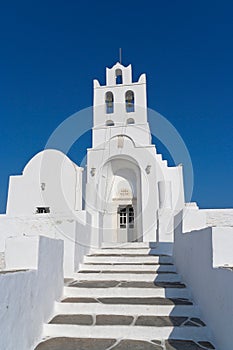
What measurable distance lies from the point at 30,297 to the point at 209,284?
7.42 feet

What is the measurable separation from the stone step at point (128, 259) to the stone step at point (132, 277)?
3.04ft

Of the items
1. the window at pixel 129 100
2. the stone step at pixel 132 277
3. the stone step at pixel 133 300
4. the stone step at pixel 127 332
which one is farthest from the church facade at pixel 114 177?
the stone step at pixel 127 332

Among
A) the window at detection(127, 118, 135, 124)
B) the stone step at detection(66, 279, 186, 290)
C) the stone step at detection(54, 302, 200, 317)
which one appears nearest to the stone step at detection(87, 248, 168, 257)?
the stone step at detection(66, 279, 186, 290)

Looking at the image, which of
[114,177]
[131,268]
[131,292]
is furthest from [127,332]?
[114,177]

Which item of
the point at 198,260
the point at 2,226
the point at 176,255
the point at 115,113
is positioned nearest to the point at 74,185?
the point at 115,113

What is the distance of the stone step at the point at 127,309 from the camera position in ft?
14.3

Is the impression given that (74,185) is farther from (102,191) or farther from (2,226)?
(2,226)

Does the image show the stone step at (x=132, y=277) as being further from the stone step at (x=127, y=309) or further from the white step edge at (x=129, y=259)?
the stone step at (x=127, y=309)

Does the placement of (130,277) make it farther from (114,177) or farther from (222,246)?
(114,177)

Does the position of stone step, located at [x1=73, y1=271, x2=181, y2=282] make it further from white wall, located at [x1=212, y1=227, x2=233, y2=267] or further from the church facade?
the church facade

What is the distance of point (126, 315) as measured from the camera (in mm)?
4336

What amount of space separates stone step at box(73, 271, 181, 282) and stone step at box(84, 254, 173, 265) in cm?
93

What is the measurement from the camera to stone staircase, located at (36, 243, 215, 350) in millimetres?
3596

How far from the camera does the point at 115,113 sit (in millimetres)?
14875
